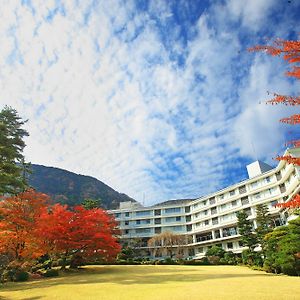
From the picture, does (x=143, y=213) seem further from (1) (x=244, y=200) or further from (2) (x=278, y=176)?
(2) (x=278, y=176)

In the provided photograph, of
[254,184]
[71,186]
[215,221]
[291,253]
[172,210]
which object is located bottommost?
[291,253]

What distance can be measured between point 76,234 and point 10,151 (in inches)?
364

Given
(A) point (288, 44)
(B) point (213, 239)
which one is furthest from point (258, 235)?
(A) point (288, 44)

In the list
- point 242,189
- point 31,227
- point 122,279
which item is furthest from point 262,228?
point 31,227

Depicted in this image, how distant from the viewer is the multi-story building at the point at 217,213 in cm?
4556

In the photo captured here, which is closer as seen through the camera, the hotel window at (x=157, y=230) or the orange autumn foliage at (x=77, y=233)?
the orange autumn foliage at (x=77, y=233)

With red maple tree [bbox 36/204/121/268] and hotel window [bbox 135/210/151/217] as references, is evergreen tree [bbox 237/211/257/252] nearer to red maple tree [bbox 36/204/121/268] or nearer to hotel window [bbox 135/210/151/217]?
red maple tree [bbox 36/204/121/268]

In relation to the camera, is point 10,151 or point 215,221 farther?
point 215,221

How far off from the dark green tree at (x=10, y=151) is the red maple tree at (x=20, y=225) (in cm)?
130

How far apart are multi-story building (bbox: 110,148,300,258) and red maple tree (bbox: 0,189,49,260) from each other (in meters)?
30.3

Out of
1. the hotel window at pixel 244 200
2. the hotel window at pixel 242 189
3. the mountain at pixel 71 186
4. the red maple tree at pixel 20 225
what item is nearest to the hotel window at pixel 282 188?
the hotel window at pixel 244 200

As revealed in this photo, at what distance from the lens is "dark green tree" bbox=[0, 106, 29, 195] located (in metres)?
19.8

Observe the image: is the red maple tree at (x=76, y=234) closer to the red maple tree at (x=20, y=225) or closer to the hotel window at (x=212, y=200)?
the red maple tree at (x=20, y=225)

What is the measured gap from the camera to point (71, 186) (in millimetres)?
105562
